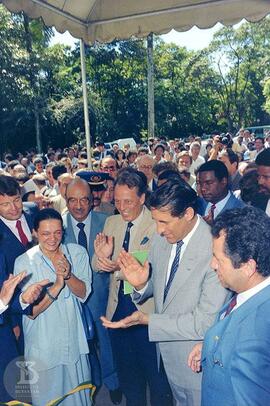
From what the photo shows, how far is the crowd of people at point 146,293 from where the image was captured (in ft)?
5.85

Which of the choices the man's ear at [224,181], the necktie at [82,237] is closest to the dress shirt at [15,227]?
the necktie at [82,237]

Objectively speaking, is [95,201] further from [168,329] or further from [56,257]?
[168,329]

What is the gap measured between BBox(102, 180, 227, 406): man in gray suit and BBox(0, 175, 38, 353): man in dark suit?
4.30ft

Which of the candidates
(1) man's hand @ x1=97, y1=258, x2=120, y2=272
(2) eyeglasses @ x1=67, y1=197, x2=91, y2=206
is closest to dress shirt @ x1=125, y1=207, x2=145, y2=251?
(1) man's hand @ x1=97, y1=258, x2=120, y2=272

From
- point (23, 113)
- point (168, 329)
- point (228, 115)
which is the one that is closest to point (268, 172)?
point (168, 329)

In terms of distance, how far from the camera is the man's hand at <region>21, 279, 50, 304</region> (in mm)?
2568

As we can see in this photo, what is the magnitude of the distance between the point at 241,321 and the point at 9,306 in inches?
68.4

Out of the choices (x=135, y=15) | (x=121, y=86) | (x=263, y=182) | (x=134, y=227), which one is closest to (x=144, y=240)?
(x=134, y=227)

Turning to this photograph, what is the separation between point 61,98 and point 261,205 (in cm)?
2464

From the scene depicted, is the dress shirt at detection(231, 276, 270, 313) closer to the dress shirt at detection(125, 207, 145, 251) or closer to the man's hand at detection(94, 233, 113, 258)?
the man's hand at detection(94, 233, 113, 258)

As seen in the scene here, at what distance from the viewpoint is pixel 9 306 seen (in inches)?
110

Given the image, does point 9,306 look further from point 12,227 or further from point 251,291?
point 251,291

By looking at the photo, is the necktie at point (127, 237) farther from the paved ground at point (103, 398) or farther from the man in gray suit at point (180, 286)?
the paved ground at point (103, 398)

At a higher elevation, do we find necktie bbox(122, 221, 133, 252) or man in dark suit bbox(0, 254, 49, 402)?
necktie bbox(122, 221, 133, 252)
